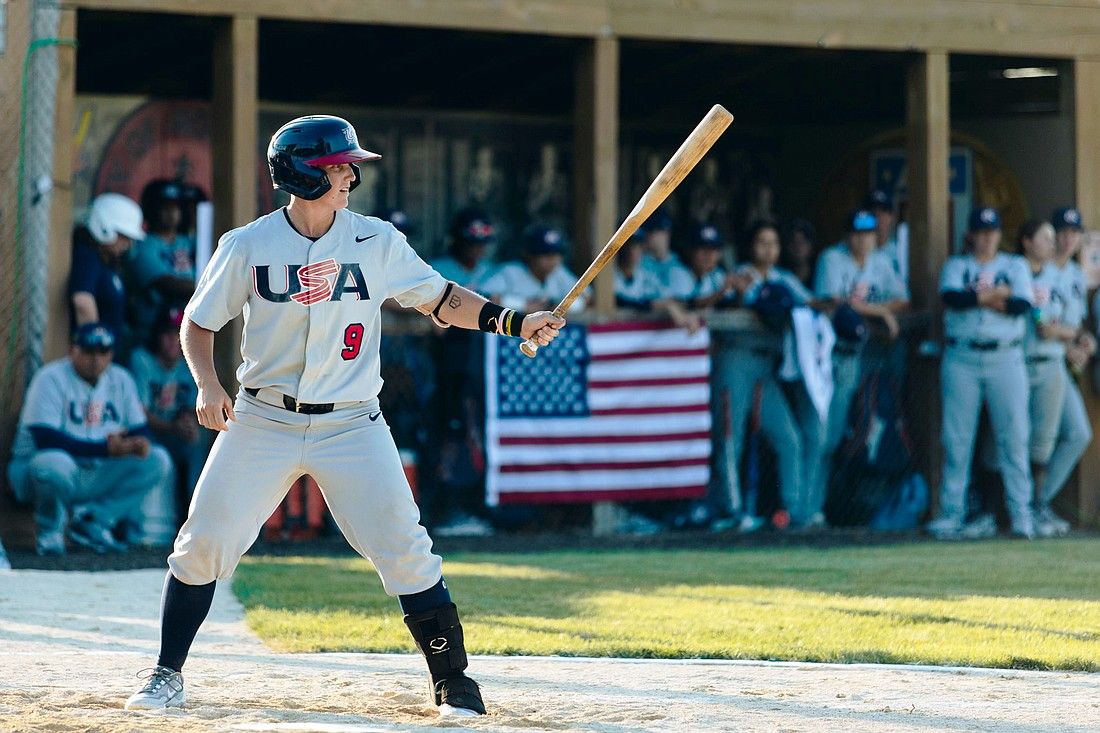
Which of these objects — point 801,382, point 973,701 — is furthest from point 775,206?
point 973,701

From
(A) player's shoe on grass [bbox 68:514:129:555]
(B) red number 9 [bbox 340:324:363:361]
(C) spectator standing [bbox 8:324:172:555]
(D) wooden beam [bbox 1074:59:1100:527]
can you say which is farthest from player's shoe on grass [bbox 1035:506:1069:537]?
(B) red number 9 [bbox 340:324:363:361]

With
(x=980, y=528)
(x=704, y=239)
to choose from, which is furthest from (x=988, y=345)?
(x=704, y=239)

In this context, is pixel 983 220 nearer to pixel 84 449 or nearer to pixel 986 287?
pixel 986 287

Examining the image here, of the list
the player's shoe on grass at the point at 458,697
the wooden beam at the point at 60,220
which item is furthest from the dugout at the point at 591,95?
the player's shoe on grass at the point at 458,697

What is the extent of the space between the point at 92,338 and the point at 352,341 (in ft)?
17.5

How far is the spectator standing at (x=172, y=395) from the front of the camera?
1116 cm

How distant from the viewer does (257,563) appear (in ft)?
32.4

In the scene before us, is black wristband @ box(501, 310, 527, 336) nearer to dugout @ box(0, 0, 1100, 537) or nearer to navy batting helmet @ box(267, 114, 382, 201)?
navy batting helmet @ box(267, 114, 382, 201)

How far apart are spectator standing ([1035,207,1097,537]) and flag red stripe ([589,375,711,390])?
104 inches

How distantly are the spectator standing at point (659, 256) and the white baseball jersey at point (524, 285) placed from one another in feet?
3.04

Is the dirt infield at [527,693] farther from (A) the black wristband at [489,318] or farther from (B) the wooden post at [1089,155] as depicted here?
(B) the wooden post at [1089,155]

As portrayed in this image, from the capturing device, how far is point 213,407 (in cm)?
520

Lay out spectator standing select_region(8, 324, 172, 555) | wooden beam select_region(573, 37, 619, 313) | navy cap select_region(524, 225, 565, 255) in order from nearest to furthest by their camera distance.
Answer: spectator standing select_region(8, 324, 172, 555)
navy cap select_region(524, 225, 565, 255)
wooden beam select_region(573, 37, 619, 313)

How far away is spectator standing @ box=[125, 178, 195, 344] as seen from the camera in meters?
11.4
